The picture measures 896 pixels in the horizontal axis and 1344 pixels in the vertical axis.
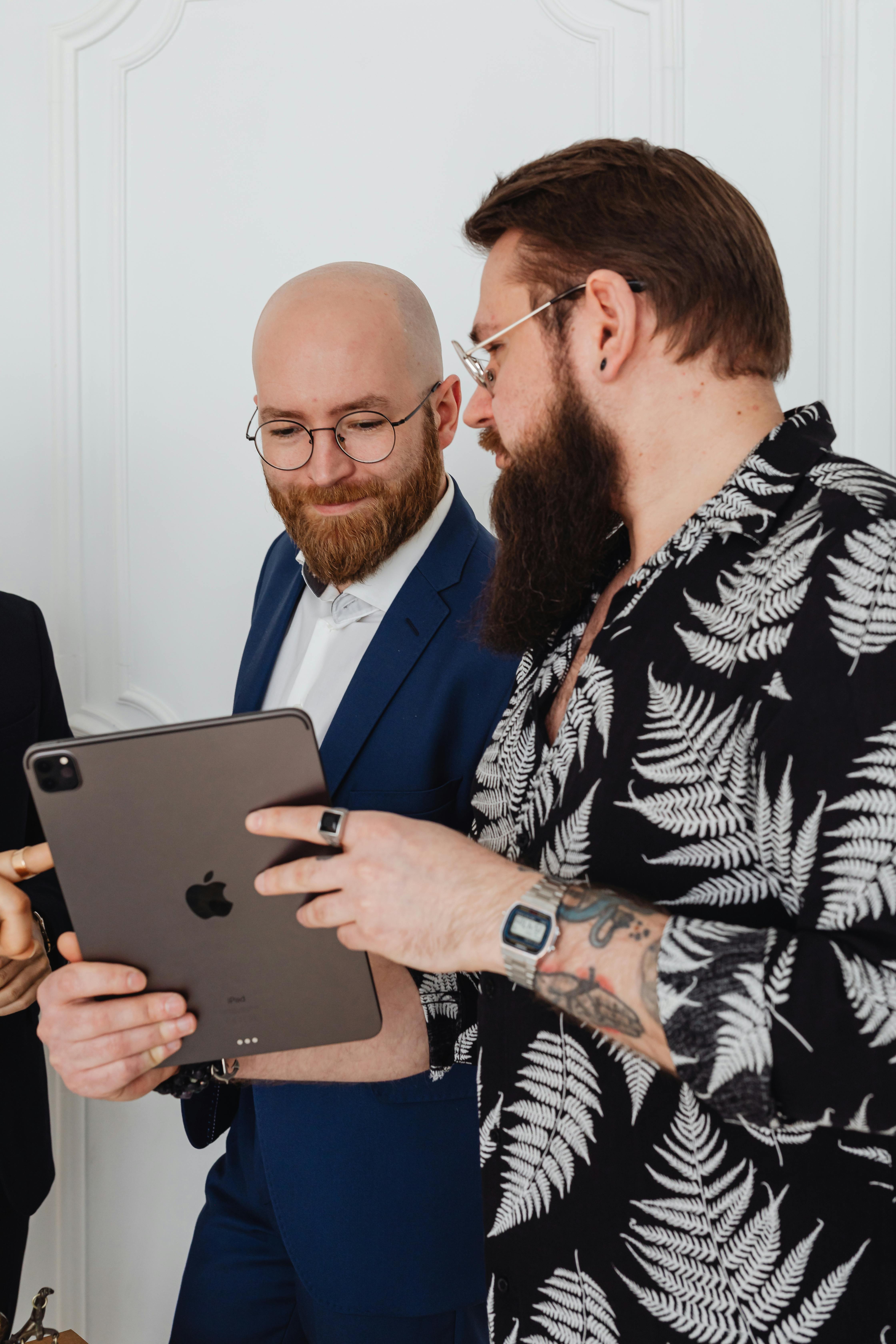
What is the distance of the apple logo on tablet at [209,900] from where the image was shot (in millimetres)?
1030

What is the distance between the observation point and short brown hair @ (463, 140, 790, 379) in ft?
3.46

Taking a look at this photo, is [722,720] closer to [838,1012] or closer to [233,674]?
[838,1012]

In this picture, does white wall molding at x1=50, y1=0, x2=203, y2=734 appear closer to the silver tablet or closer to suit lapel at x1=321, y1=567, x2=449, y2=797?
suit lapel at x1=321, y1=567, x2=449, y2=797

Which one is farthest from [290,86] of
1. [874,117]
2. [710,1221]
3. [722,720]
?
[710,1221]

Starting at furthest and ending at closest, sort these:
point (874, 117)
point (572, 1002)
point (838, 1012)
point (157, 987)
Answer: point (874, 117) → point (157, 987) → point (572, 1002) → point (838, 1012)

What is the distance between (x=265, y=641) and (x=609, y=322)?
0.99m

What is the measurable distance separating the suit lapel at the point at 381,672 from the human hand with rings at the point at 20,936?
44 centimetres

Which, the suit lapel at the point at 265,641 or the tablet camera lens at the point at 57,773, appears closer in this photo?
the tablet camera lens at the point at 57,773

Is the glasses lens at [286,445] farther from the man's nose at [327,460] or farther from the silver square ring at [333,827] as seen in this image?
the silver square ring at [333,827]

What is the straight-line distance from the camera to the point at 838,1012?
0.74 m

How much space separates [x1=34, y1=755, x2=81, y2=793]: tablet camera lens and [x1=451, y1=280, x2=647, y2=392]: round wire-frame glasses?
66cm

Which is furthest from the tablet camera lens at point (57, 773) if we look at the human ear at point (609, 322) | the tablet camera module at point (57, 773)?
the human ear at point (609, 322)

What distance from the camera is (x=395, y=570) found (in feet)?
5.62

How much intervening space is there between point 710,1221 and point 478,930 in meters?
0.35
